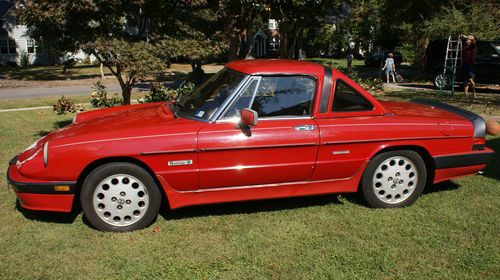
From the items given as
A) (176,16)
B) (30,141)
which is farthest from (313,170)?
(30,141)

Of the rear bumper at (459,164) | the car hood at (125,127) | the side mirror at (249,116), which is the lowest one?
the rear bumper at (459,164)

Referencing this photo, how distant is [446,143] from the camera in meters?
4.84

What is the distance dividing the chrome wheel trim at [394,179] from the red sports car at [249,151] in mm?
11

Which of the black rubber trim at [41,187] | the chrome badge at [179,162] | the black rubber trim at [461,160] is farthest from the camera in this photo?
the black rubber trim at [461,160]

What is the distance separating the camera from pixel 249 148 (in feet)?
14.0

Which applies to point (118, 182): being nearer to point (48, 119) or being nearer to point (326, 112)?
point (326, 112)

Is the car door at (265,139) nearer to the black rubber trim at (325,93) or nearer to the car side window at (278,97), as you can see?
the car side window at (278,97)

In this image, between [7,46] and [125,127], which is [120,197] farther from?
[7,46]

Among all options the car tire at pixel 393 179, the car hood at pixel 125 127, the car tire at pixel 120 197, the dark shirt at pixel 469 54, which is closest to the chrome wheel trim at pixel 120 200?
the car tire at pixel 120 197

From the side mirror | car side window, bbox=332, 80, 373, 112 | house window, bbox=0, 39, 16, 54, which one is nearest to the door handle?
car side window, bbox=332, 80, 373, 112

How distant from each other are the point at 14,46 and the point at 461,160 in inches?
1643

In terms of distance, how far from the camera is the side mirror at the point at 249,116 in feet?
13.4

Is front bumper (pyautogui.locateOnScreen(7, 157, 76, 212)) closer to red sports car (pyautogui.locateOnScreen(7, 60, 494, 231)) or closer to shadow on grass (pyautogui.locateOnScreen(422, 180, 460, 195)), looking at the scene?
red sports car (pyautogui.locateOnScreen(7, 60, 494, 231))

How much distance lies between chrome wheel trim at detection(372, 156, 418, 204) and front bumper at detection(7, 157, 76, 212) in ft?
9.78
